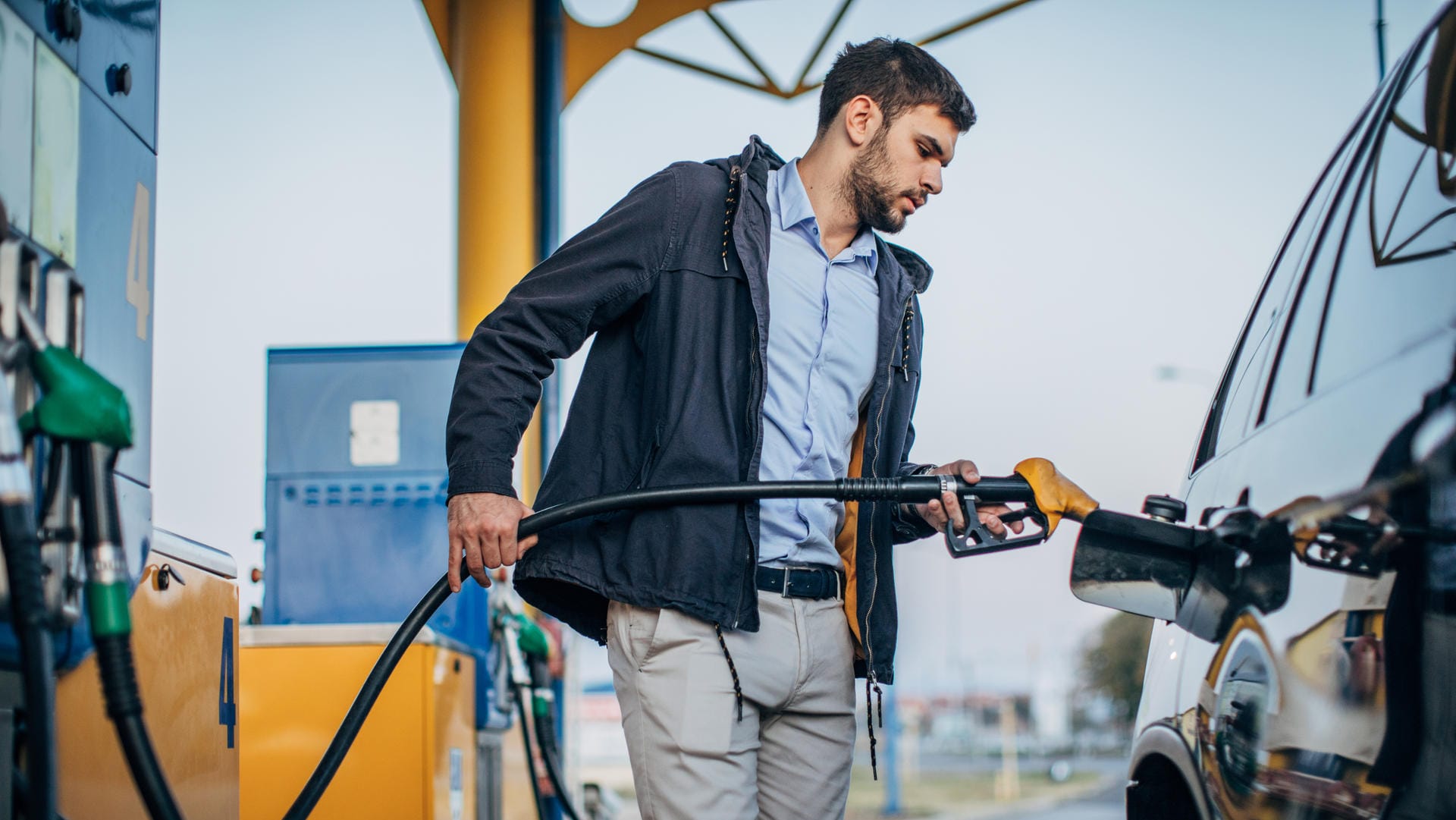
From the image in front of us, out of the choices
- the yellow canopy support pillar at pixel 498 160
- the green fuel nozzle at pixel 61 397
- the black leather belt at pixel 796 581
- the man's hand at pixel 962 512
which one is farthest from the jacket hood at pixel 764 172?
the yellow canopy support pillar at pixel 498 160

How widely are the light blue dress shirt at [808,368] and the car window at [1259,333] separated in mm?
654

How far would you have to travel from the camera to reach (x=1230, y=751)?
5.77ft

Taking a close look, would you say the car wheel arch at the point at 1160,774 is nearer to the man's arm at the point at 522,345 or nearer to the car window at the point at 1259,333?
the car window at the point at 1259,333

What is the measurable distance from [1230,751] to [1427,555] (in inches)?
22.3

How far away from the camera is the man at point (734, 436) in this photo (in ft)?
8.20

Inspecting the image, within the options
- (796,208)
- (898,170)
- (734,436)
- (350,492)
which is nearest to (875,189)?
(898,170)

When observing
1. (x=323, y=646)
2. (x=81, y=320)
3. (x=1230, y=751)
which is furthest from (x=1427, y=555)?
(x=323, y=646)

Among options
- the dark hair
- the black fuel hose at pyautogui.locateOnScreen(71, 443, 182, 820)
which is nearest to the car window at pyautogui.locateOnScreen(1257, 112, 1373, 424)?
the dark hair

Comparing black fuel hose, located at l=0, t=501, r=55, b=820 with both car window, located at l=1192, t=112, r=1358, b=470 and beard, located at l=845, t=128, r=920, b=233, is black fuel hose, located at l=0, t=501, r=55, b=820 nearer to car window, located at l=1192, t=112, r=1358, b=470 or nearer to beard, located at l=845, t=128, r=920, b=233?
car window, located at l=1192, t=112, r=1358, b=470

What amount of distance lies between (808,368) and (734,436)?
0.23m

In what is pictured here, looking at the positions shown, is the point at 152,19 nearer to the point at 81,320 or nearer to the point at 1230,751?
the point at 81,320

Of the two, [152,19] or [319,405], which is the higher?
[152,19]

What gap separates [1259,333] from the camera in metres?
2.31

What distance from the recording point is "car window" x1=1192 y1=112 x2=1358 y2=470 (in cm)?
215
